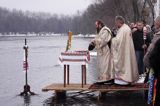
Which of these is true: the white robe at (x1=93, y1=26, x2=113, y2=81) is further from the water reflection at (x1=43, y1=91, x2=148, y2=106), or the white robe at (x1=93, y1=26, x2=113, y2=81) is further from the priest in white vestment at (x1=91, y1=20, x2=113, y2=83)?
the water reflection at (x1=43, y1=91, x2=148, y2=106)

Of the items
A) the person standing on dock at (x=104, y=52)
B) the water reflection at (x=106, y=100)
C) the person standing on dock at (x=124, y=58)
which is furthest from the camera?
the person standing on dock at (x=104, y=52)

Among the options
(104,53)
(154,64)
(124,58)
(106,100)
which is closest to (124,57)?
(124,58)

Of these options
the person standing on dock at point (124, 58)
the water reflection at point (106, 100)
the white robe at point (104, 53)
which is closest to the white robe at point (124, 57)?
the person standing on dock at point (124, 58)

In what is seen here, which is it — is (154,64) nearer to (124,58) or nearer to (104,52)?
Answer: (124,58)

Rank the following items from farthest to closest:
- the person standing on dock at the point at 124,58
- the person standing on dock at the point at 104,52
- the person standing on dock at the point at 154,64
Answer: the person standing on dock at the point at 104,52, the person standing on dock at the point at 124,58, the person standing on dock at the point at 154,64

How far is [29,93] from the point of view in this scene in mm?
14109

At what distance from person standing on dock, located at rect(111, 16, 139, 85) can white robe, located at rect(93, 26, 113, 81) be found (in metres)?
0.21

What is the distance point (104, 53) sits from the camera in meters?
12.4

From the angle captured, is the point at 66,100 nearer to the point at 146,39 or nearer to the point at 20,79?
the point at 146,39

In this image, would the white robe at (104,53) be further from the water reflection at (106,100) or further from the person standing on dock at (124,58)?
the water reflection at (106,100)

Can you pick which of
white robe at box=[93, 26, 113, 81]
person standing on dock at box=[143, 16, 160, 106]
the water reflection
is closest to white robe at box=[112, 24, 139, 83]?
white robe at box=[93, 26, 113, 81]

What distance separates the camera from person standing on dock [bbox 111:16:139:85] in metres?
12.1

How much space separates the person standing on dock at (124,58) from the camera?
1210 cm

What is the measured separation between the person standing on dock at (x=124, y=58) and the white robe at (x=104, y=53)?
21 cm
